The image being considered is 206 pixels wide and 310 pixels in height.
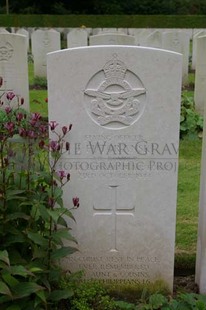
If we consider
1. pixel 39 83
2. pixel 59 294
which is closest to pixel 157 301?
pixel 59 294

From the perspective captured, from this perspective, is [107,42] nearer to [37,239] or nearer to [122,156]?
[122,156]

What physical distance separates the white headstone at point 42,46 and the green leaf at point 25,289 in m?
9.44

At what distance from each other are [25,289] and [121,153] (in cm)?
101

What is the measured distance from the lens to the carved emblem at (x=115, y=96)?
9.68 feet

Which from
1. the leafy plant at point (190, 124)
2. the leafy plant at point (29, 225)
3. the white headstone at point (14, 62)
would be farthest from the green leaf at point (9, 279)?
the white headstone at point (14, 62)

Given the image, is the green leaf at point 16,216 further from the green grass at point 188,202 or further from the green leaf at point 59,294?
the green grass at point 188,202

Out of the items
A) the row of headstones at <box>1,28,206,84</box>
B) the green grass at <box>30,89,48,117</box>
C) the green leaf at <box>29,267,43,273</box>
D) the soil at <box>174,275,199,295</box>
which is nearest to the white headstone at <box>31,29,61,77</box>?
the row of headstones at <box>1,28,206,84</box>

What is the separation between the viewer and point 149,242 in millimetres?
3229

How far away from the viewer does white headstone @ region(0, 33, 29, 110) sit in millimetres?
7316

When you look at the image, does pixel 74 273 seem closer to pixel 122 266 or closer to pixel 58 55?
pixel 122 266

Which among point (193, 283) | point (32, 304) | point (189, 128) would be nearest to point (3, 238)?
point (32, 304)

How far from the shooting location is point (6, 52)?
737 centimetres

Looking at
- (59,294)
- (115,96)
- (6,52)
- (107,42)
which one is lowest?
(59,294)

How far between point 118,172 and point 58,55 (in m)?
0.79
